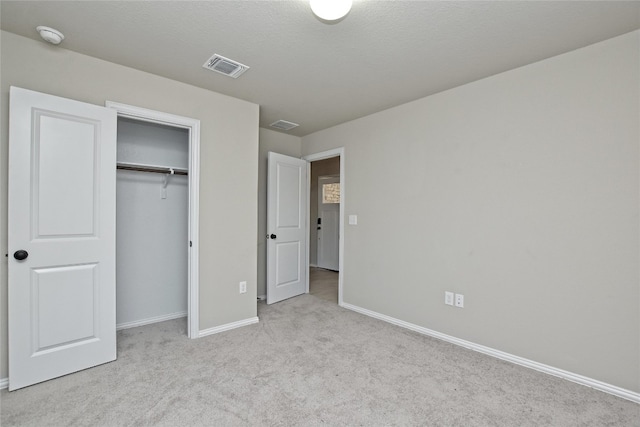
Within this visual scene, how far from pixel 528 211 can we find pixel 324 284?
3342 mm

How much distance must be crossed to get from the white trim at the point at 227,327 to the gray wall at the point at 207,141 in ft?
0.13

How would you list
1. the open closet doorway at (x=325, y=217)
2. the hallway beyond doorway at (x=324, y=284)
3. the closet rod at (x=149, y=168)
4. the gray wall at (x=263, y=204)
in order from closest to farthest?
the closet rod at (x=149, y=168), the gray wall at (x=263, y=204), the hallway beyond doorway at (x=324, y=284), the open closet doorway at (x=325, y=217)

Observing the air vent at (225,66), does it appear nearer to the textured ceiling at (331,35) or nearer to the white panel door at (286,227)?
the textured ceiling at (331,35)

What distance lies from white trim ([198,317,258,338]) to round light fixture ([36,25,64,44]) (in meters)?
2.62

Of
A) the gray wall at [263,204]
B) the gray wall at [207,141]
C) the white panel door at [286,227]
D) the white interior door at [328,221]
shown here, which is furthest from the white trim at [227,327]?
the white interior door at [328,221]

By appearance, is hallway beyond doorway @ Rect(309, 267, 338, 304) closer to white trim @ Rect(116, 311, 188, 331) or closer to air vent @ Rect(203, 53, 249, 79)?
white trim @ Rect(116, 311, 188, 331)

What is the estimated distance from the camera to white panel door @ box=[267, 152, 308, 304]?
3.84 metres

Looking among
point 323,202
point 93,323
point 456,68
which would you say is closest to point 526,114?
point 456,68

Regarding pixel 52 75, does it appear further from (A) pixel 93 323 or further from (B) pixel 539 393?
(B) pixel 539 393

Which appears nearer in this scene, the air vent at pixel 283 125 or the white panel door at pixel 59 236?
the white panel door at pixel 59 236

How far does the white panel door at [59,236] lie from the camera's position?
191 cm

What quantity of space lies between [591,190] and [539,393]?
148cm

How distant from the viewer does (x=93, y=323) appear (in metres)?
2.20

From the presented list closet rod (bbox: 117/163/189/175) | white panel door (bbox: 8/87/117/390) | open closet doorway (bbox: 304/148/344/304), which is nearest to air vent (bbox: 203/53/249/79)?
white panel door (bbox: 8/87/117/390)
